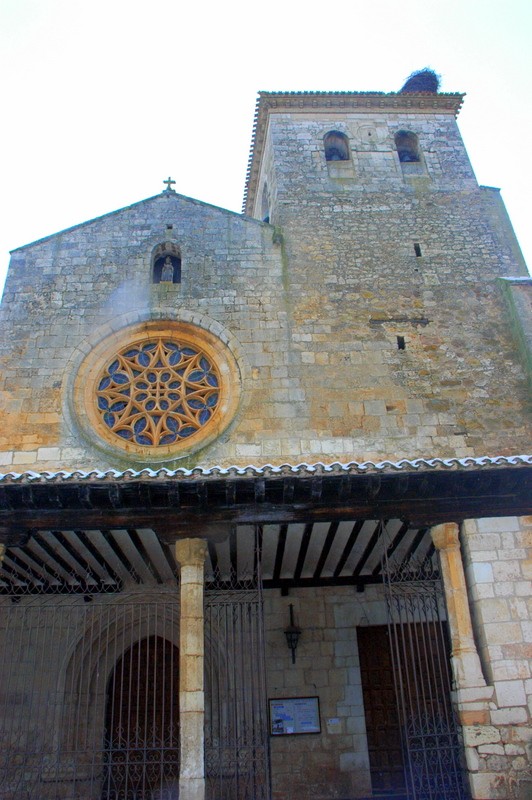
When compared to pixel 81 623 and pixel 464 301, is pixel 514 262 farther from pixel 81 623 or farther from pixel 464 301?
pixel 81 623

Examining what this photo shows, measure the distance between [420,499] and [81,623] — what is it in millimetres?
4697

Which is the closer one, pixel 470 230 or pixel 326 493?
pixel 326 493

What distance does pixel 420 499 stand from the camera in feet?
21.4

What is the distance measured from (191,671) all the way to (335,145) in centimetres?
1028

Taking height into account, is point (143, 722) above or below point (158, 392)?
below

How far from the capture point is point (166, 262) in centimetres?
1071

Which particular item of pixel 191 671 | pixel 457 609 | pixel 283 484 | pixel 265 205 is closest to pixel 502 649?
pixel 457 609

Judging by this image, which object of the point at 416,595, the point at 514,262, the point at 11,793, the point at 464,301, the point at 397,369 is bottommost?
the point at 11,793

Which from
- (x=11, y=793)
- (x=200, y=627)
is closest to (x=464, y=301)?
(x=200, y=627)

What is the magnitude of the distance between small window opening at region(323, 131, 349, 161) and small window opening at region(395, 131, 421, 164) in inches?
41.4

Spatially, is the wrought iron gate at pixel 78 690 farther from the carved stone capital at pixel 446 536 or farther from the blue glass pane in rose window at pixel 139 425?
the carved stone capital at pixel 446 536

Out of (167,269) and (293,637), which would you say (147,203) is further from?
(293,637)

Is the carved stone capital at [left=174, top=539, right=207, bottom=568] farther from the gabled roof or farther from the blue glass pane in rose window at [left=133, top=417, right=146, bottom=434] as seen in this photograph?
the gabled roof

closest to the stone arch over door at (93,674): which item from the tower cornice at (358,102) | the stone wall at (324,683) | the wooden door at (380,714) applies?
the stone wall at (324,683)
